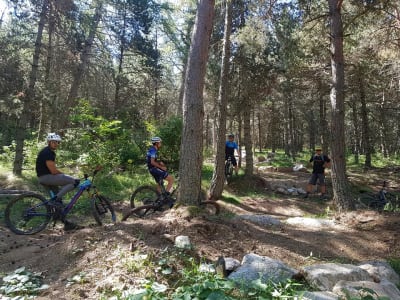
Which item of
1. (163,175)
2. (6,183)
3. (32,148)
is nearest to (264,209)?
(163,175)

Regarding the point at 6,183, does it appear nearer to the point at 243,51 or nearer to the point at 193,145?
the point at 193,145

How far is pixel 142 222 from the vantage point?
18.0 ft

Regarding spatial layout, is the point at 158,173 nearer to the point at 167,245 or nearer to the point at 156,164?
the point at 156,164

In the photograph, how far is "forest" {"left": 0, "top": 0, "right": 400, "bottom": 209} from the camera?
8.47 metres

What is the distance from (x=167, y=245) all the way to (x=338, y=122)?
589cm

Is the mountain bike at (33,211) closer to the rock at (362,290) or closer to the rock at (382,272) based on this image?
the rock at (362,290)

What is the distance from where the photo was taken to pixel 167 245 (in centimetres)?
470

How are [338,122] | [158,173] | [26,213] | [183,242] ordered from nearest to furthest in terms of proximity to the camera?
[183,242] → [26,213] → [158,173] → [338,122]

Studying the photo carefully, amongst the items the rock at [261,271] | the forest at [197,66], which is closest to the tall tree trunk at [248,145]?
the forest at [197,66]

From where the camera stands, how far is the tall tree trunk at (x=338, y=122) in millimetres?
8359

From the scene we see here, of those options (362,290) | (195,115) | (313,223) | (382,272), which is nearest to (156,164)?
(195,115)

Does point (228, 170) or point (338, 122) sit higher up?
point (338, 122)

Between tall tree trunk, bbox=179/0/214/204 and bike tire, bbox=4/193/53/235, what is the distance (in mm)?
2932

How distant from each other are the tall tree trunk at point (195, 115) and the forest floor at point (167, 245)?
2.06 feet
